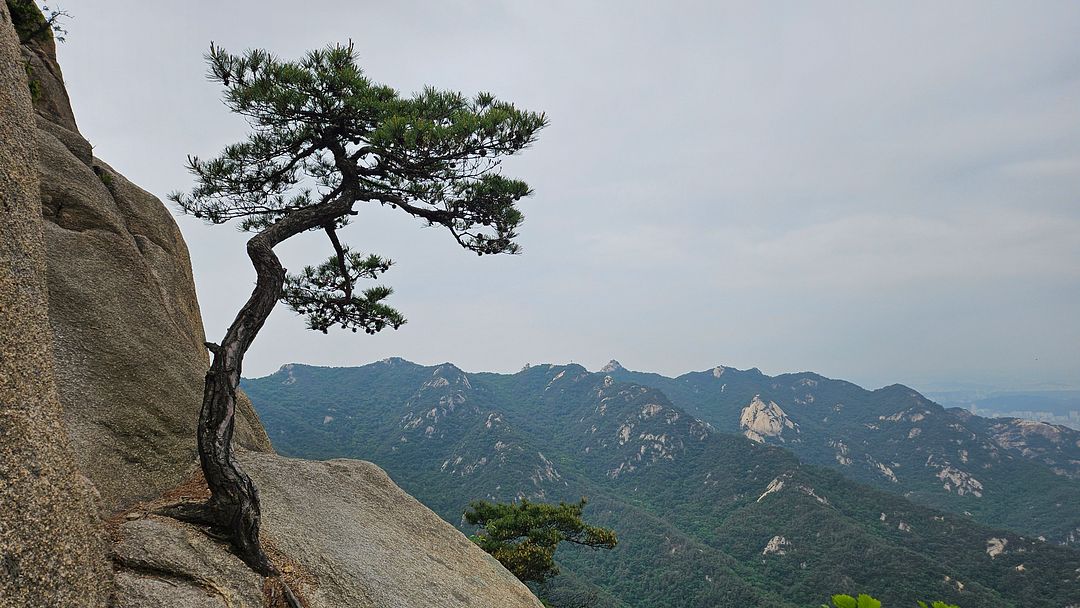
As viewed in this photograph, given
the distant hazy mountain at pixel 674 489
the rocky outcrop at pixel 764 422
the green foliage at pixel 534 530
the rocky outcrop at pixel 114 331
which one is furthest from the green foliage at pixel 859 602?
the rocky outcrop at pixel 764 422

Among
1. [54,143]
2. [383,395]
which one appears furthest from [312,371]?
[54,143]

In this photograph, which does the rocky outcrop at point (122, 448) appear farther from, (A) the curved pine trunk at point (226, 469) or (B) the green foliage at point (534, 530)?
(B) the green foliage at point (534, 530)

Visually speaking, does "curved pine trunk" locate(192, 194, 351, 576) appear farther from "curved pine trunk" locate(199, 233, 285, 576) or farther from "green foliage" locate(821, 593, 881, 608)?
"green foliage" locate(821, 593, 881, 608)

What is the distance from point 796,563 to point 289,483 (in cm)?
9200

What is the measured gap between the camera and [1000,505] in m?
121

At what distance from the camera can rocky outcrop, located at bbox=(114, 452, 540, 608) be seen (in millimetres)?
3598

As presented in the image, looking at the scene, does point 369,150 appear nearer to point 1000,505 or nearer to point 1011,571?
point 1011,571

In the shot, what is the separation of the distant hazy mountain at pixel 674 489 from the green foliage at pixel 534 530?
121ft

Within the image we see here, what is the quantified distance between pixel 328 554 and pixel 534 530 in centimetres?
1663

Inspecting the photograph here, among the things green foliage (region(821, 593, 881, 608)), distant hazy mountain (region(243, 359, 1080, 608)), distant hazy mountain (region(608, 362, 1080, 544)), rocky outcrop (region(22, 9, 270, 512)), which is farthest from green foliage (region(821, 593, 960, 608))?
distant hazy mountain (region(608, 362, 1080, 544))

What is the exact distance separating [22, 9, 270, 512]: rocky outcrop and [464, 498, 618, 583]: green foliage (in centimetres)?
1359

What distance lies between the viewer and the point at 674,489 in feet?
402

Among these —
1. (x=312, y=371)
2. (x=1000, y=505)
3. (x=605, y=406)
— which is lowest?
(x=1000, y=505)

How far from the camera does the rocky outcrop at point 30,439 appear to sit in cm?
247
